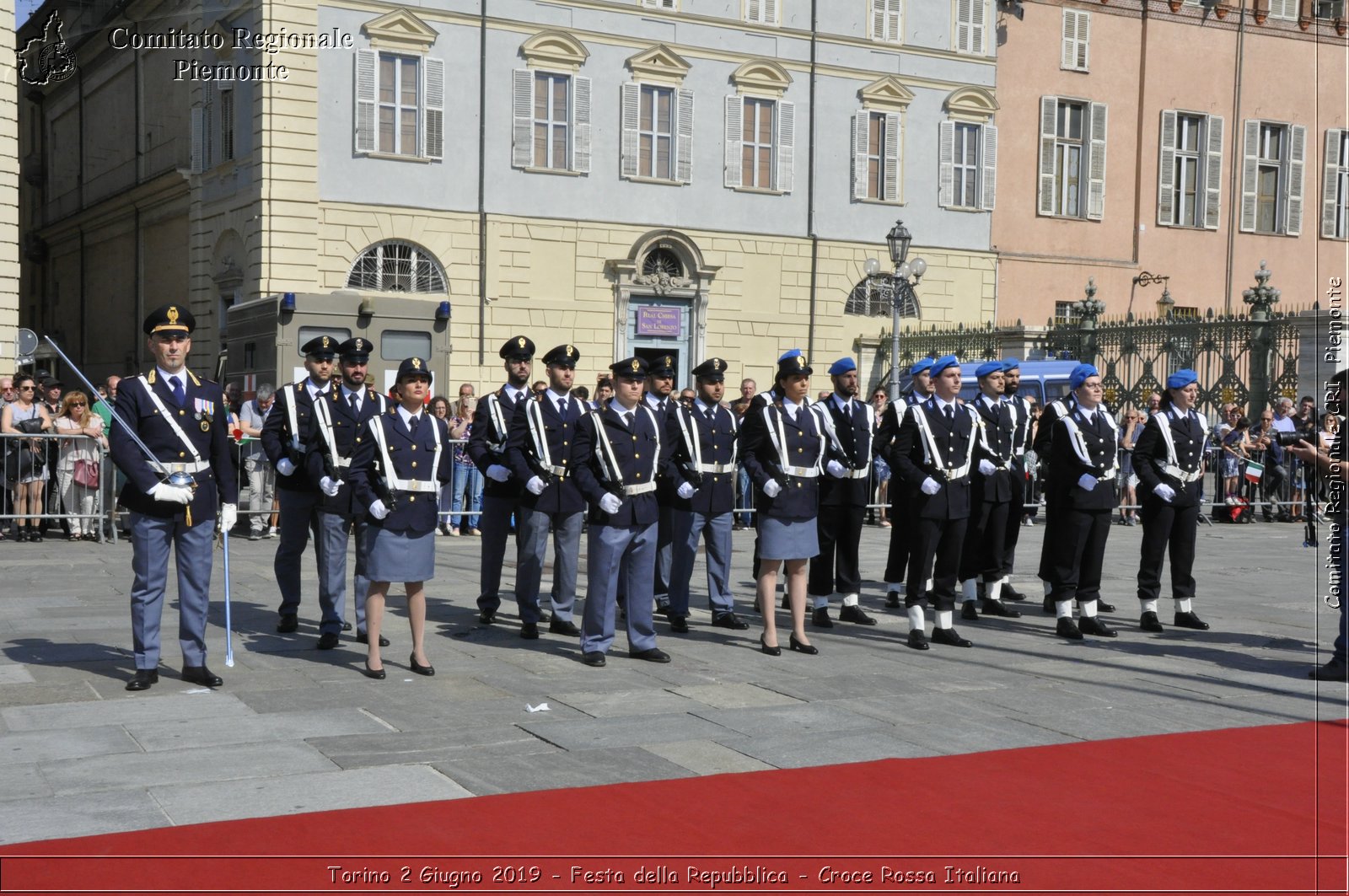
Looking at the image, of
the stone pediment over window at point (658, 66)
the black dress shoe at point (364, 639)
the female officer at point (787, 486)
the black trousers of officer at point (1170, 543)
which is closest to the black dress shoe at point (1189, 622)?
the black trousers of officer at point (1170, 543)

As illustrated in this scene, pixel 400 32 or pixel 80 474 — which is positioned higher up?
pixel 400 32

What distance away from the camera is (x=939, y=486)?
32.0 ft

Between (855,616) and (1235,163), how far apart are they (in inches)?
1117

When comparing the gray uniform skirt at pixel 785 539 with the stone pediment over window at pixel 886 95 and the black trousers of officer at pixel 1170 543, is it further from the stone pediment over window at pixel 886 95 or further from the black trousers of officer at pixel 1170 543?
the stone pediment over window at pixel 886 95

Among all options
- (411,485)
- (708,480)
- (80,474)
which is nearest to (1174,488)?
(708,480)

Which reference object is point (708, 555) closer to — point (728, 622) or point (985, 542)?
point (728, 622)

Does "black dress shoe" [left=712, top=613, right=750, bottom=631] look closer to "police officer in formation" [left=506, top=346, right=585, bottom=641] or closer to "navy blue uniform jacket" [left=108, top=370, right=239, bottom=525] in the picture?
"police officer in formation" [left=506, top=346, right=585, bottom=641]

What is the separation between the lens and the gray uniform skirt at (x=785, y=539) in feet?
30.1

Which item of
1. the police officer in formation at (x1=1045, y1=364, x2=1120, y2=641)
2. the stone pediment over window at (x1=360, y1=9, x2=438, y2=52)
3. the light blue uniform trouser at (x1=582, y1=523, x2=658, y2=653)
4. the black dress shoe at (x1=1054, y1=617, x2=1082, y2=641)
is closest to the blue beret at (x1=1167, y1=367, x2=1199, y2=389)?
the police officer in formation at (x1=1045, y1=364, x2=1120, y2=641)

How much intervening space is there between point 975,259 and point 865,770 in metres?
27.0

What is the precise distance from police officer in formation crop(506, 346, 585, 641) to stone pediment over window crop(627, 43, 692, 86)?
19266 millimetres

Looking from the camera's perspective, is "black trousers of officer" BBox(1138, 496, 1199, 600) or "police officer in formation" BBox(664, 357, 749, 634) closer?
"police officer in formation" BBox(664, 357, 749, 634)

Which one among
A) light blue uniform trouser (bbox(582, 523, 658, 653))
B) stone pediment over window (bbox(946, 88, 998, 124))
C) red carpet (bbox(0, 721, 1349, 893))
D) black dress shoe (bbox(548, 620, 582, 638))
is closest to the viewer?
red carpet (bbox(0, 721, 1349, 893))

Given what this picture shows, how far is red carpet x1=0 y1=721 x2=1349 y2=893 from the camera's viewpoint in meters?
4.74
